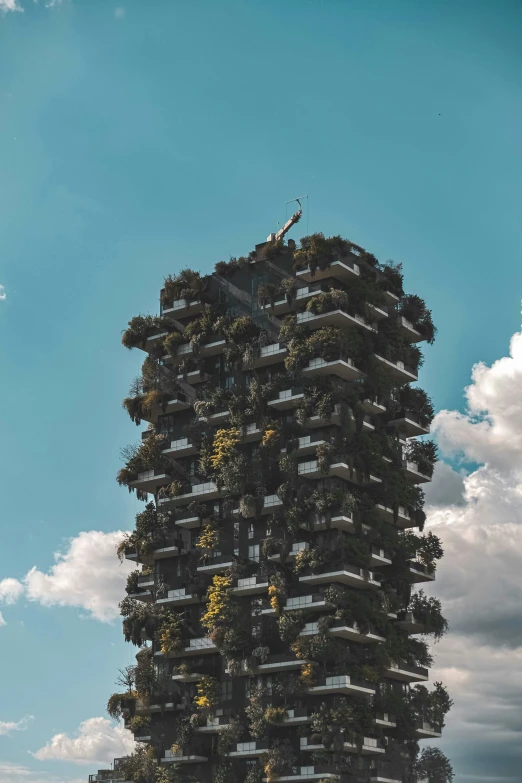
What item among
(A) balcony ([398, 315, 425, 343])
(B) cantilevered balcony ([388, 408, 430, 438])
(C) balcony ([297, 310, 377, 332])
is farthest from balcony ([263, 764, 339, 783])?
(A) balcony ([398, 315, 425, 343])

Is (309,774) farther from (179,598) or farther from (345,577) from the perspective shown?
(179,598)

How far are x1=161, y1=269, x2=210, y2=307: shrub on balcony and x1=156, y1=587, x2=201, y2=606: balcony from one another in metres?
23.8

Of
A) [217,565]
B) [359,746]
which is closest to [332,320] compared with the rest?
[217,565]

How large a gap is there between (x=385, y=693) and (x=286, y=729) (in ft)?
24.9

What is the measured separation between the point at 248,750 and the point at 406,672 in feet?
42.7

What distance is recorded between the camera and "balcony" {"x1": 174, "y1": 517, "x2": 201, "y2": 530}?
105 metres

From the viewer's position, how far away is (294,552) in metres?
98.1

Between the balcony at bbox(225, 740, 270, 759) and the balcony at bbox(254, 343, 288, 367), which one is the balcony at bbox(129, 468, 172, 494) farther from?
the balcony at bbox(225, 740, 270, 759)

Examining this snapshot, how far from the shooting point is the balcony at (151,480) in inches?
4269

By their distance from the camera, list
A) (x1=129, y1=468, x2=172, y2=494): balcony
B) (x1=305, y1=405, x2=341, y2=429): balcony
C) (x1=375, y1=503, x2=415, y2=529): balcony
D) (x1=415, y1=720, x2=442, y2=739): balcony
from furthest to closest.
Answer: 1. (x1=129, y1=468, x2=172, y2=494): balcony
2. (x1=375, y1=503, x2=415, y2=529): balcony
3. (x1=305, y1=405, x2=341, y2=429): balcony
4. (x1=415, y1=720, x2=442, y2=739): balcony

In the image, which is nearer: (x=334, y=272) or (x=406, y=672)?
(x=406, y=672)

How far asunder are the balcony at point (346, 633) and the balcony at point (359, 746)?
22.3ft

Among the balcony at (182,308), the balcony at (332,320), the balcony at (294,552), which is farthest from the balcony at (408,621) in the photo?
the balcony at (182,308)

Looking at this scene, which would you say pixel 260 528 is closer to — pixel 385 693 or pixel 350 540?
pixel 350 540
